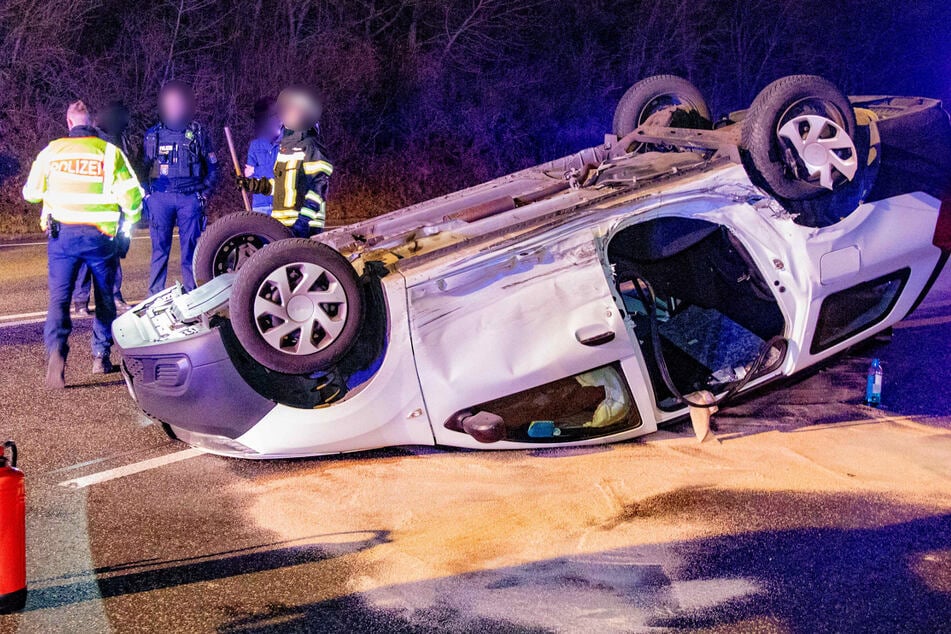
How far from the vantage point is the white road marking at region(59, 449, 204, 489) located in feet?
16.3

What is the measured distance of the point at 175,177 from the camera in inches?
325

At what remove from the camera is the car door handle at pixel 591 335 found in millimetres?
4852

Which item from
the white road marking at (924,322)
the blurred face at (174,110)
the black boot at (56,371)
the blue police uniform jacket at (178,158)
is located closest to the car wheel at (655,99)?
the white road marking at (924,322)

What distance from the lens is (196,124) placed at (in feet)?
27.1

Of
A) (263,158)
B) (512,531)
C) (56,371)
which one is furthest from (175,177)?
(512,531)

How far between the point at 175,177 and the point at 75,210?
1.82 meters

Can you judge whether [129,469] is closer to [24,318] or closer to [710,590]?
[710,590]

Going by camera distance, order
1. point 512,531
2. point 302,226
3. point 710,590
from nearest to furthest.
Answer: point 710,590 → point 512,531 → point 302,226

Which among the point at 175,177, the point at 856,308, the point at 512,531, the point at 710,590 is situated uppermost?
the point at 175,177

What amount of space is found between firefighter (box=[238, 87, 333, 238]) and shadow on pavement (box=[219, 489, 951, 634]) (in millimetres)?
3522

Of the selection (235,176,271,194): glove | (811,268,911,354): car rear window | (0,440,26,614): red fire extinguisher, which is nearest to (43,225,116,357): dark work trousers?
(235,176,271,194): glove

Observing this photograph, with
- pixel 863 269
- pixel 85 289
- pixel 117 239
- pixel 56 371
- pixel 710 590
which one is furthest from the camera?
pixel 85 289

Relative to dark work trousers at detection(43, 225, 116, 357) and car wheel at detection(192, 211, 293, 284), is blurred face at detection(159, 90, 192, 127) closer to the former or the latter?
dark work trousers at detection(43, 225, 116, 357)

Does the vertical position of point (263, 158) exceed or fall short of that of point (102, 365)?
it exceeds it
